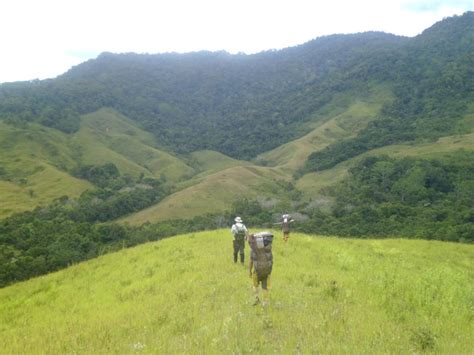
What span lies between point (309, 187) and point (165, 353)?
143 m

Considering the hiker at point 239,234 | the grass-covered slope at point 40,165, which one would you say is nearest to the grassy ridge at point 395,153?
the grass-covered slope at point 40,165

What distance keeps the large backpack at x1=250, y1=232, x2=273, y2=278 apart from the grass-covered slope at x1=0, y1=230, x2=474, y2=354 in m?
1.01

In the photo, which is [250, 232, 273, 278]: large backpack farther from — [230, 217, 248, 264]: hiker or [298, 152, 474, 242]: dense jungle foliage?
[298, 152, 474, 242]: dense jungle foliage

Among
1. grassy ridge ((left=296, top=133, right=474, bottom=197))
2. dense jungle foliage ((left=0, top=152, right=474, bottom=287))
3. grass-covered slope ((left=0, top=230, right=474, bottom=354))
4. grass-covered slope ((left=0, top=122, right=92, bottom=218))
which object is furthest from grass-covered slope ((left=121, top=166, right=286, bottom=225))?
grass-covered slope ((left=0, top=230, right=474, bottom=354))

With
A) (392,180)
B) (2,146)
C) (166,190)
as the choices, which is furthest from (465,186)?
(2,146)

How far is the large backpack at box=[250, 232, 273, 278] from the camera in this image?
11.9 metres

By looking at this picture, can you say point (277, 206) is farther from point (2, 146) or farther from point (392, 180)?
point (2, 146)

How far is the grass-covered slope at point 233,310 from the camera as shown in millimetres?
9164

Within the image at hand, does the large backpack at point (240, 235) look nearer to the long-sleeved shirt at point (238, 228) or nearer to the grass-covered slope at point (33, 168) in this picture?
the long-sleeved shirt at point (238, 228)

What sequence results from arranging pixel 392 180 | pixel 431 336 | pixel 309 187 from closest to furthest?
pixel 431 336 → pixel 392 180 → pixel 309 187

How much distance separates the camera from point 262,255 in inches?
472

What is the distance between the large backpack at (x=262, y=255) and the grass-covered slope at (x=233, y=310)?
39.9 inches

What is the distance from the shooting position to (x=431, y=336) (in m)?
9.06

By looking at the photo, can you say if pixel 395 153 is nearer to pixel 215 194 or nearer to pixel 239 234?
pixel 215 194
